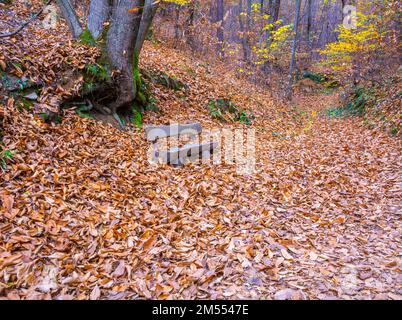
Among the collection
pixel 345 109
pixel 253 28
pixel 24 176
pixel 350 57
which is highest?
pixel 253 28

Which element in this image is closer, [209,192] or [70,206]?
[70,206]

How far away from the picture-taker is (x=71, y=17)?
5.85 meters

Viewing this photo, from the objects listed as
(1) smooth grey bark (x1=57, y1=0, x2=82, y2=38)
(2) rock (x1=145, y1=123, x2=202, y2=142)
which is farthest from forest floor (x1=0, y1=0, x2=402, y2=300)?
(1) smooth grey bark (x1=57, y1=0, x2=82, y2=38)

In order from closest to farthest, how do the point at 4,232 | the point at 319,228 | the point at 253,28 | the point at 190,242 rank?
the point at 4,232 → the point at 190,242 → the point at 319,228 → the point at 253,28

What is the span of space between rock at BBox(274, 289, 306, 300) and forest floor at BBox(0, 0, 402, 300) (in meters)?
0.01

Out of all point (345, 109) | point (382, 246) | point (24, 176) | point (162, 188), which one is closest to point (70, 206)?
point (24, 176)

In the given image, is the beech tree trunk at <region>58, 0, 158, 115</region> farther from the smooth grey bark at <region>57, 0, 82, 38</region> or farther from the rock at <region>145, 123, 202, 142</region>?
the rock at <region>145, 123, 202, 142</region>

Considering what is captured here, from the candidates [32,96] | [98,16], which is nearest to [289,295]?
[32,96]

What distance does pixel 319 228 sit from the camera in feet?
12.7

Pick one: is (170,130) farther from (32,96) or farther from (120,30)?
(32,96)

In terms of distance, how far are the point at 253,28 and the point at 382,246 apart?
1247 cm

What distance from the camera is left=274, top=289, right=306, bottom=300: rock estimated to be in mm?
2619

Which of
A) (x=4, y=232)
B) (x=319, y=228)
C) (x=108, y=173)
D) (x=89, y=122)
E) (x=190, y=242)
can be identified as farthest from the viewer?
(x=89, y=122)

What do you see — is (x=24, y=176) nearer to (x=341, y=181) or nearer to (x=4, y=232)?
(x=4, y=232)
